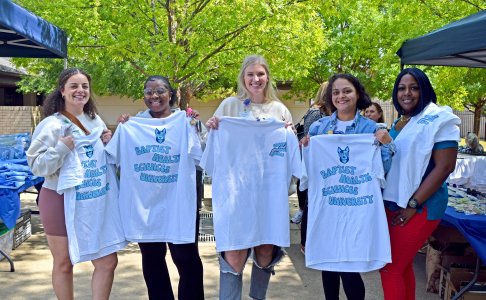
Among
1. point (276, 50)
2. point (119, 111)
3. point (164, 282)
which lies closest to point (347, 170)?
point (164, 282)

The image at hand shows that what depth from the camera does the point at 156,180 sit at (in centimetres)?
330

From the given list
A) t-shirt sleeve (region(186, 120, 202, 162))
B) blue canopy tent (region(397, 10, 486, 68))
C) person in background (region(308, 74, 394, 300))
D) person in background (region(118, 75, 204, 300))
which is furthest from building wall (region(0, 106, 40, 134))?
person in background (region(308, 74, 394, 300))

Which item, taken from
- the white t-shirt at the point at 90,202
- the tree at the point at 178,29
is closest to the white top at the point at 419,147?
the white t-shirt at the point at 90,202

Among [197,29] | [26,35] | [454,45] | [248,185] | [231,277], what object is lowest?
[231,277]

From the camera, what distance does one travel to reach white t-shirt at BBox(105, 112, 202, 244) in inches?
129

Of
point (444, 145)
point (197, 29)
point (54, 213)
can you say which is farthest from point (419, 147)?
point (197, 29)

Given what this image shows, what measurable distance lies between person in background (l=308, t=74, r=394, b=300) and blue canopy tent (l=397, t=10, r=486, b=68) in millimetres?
1168

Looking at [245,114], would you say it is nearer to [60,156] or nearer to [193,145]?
[193,145]

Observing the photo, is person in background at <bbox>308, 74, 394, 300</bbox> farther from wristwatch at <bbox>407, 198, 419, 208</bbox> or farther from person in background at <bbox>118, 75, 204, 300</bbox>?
person in background at <bbox>118, 75, 204, 300</bbox>

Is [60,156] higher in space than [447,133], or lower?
lower

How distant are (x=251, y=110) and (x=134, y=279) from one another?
230 cm

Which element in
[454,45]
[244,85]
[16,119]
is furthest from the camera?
[16,119]

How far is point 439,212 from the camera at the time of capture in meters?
2.97

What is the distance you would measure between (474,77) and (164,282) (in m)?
11.9
